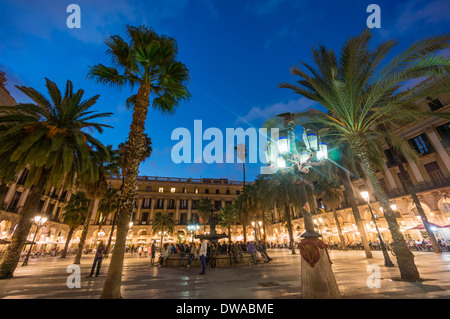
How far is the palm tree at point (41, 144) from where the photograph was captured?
9141 mm

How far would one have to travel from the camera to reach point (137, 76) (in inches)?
309

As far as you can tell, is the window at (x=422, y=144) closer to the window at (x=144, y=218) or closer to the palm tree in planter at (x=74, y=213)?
the palm tree in planter at (x=74, y=213)

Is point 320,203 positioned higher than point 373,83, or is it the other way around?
point 320,203

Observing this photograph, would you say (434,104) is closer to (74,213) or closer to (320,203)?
(320,203)


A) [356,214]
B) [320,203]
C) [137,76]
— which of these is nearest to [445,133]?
[356,214]

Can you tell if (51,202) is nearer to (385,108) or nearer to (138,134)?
(138,134)

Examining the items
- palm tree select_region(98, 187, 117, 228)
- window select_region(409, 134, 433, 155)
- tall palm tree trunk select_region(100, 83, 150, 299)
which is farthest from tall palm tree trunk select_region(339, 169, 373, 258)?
palm tree select_region(98, 187, 117, 228)

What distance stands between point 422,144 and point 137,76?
33.1 meters

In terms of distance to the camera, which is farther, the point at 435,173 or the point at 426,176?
the point at 426,176

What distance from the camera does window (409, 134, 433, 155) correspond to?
78.0 feet

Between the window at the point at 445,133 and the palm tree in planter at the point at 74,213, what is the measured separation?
4723 centimetres

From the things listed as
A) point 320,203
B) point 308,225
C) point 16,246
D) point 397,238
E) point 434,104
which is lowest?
point 397,238

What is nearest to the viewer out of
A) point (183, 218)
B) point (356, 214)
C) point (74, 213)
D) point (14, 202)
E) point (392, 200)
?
point (356, 214)
